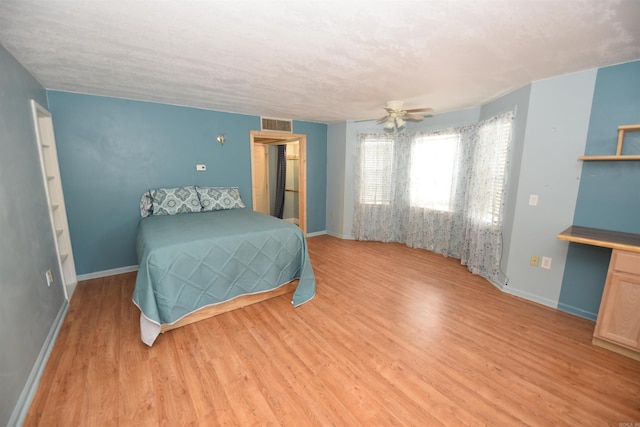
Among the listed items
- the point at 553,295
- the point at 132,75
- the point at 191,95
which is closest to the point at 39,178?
the point at 132,75

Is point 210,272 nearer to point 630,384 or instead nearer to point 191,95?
point 191,95

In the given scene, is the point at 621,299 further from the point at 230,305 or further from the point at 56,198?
the point at 56,198

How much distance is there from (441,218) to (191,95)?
4049 mm

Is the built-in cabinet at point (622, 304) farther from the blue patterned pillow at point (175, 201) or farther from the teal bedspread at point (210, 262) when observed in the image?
the blue patterned pillow at point (175, 201)

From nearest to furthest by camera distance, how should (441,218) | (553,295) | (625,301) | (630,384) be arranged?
(630,384) < (625,301) < (553,295) < (441,218)

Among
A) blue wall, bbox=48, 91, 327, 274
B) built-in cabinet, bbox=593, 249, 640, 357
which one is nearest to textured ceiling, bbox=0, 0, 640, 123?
blue wall, bbox=48, 91, 327, 274

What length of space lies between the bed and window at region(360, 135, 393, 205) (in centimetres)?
241

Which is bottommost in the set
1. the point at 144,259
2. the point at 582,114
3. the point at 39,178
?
the point at 144,259

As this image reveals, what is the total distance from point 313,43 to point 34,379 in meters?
2.95

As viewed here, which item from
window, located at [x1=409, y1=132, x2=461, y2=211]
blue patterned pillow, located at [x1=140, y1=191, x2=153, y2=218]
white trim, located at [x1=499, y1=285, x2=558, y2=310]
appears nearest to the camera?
white trim, located at [x1=499, y1=285, x2=558, y2=310]

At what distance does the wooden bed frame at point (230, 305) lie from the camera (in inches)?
94.0

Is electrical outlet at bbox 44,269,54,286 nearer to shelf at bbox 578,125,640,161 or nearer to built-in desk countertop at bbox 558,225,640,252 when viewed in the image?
built-in desk countertop at bbox 558,225,640,252

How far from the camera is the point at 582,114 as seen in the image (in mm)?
2469

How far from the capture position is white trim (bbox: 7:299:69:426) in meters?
1.47
